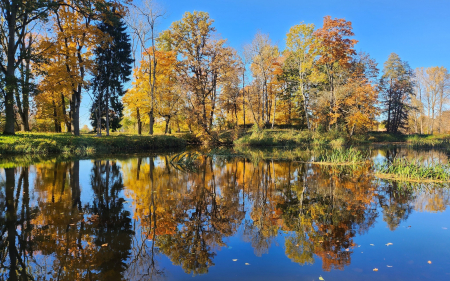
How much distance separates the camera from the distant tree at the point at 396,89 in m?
43.9

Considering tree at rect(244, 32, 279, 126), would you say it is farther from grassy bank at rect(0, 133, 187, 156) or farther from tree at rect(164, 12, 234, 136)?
grassy bank at rect(0, 133, 187, 156)

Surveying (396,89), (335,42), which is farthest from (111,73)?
(396,89)

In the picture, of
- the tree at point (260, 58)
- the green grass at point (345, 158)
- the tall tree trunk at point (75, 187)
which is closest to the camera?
the tall tree trunk at point (75, 187)

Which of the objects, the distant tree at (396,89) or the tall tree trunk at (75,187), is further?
the distant tree at (396,89)

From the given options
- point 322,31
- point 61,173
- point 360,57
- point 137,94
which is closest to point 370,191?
point 61,173

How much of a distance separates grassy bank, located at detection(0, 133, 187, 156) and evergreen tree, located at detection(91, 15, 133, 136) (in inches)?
157

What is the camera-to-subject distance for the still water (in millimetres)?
3627

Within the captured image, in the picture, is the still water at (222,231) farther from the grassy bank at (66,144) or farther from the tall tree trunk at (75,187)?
the grassy bank at (66,144)

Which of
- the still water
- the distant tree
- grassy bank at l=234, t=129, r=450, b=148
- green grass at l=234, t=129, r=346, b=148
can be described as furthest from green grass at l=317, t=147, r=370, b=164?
the distant tree

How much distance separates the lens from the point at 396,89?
142 feet

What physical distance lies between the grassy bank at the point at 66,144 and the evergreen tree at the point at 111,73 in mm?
3994

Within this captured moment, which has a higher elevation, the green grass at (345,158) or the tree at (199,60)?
the tree at (199,60)

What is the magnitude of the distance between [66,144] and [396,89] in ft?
153

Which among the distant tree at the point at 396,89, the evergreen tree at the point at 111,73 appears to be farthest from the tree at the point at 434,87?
the evergreen tree at the point at 111,73
